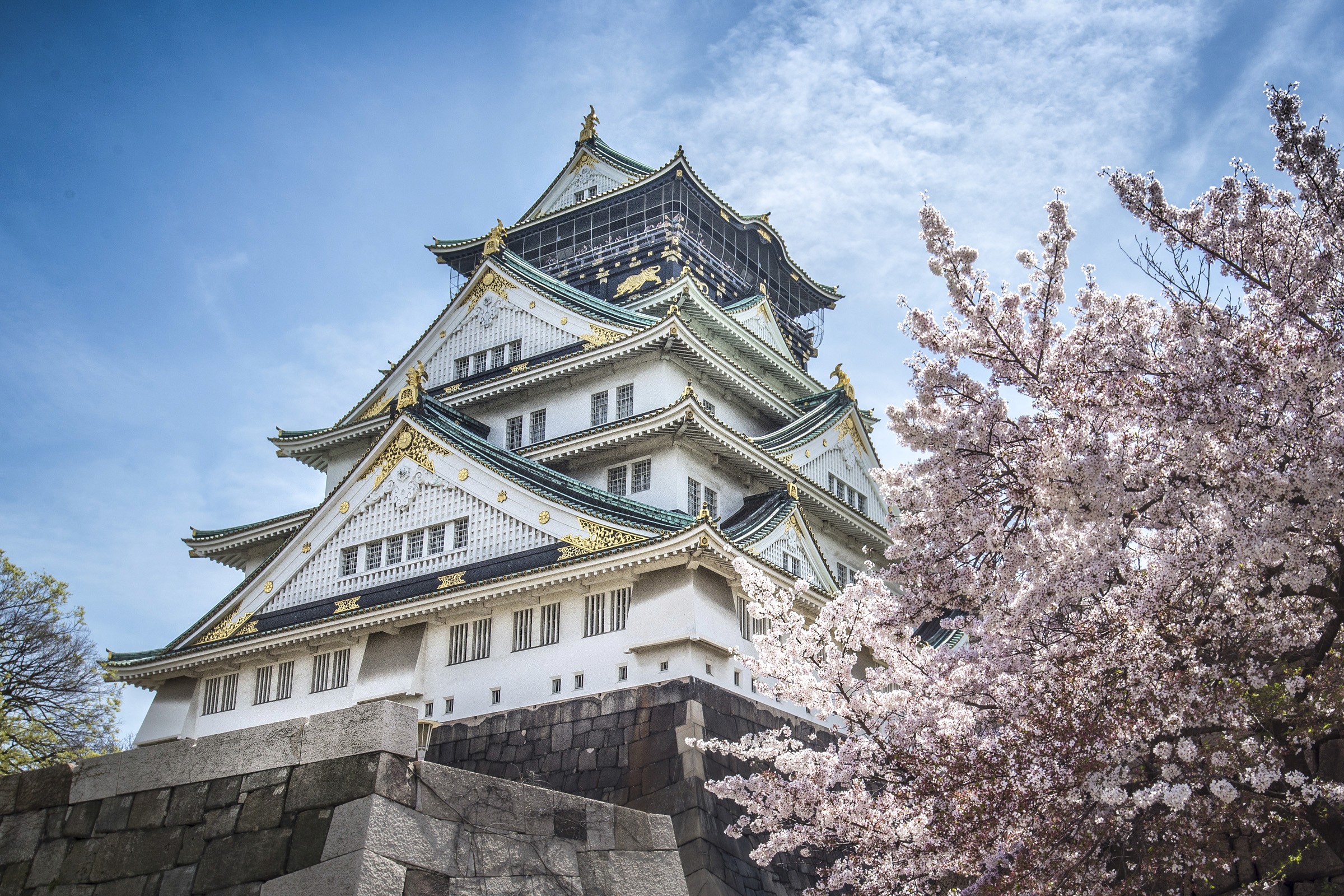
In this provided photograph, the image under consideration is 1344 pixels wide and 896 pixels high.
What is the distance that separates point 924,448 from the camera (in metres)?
13.1

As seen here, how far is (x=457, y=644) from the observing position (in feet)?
75.0

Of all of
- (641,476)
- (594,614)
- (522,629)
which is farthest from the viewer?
(641,476)

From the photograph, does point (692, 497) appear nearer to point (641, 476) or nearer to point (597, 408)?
point (641, 476)

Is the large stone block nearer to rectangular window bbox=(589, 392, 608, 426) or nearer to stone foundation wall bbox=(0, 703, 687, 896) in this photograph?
stone foundation wall bbox=(0, 703, 687, 896)

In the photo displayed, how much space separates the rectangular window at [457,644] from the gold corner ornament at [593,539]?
2.95 metres

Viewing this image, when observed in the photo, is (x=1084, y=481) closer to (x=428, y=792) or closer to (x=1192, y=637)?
(x=1192, y=637)

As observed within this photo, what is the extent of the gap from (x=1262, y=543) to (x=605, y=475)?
63.0ft

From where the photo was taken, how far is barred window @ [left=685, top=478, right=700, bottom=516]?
25969mm

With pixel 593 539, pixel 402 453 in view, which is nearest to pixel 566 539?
pixel 593 539

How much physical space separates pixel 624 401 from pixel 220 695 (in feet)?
40.0

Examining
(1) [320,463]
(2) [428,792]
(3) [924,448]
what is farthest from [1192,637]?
(1) [320,463]

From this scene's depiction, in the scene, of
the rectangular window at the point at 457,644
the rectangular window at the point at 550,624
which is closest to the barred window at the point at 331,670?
the rectangular window at the point at 457,644

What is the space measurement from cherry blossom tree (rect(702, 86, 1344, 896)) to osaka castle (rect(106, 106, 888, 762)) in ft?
25.2

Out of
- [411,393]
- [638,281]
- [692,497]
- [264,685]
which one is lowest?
[264,685]
